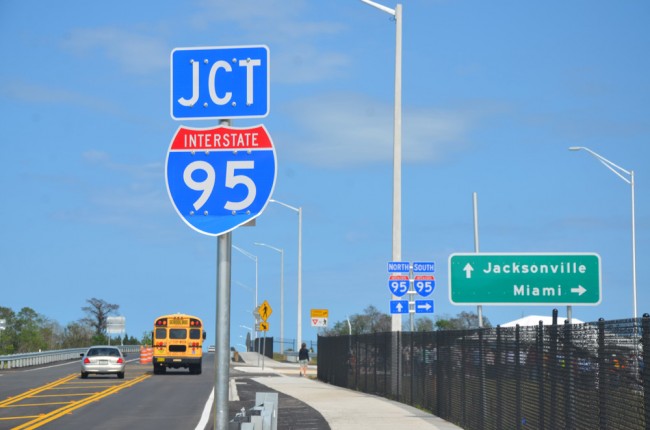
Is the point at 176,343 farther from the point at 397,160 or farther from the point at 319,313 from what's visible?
the point at 397,160

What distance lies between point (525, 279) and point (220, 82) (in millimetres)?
9004

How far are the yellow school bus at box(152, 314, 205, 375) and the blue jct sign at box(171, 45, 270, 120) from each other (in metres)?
43.4

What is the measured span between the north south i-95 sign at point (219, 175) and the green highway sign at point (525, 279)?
8846 millimetres

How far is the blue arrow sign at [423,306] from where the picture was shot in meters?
29.1

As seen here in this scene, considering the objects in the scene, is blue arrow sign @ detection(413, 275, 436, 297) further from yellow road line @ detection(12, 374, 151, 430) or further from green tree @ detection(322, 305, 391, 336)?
green tree @ detection(322, 305, 391, 336)

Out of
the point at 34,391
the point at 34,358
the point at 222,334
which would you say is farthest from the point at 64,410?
the point at 34,358

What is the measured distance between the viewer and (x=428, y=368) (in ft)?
80.5

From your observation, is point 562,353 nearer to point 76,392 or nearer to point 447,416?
point 447,416

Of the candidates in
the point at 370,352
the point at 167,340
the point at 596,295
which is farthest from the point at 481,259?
the point at 167,340

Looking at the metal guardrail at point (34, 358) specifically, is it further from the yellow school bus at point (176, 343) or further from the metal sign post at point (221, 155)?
the metal sign post at point (221, 155)

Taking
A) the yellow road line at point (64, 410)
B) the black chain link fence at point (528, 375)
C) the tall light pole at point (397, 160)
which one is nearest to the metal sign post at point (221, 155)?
the black chain link fence at point (528, 375)

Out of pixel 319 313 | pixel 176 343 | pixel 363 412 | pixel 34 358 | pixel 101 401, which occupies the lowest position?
pixel 101 401

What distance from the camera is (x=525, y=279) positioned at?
52.2 feet

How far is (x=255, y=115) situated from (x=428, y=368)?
57.3 ft
